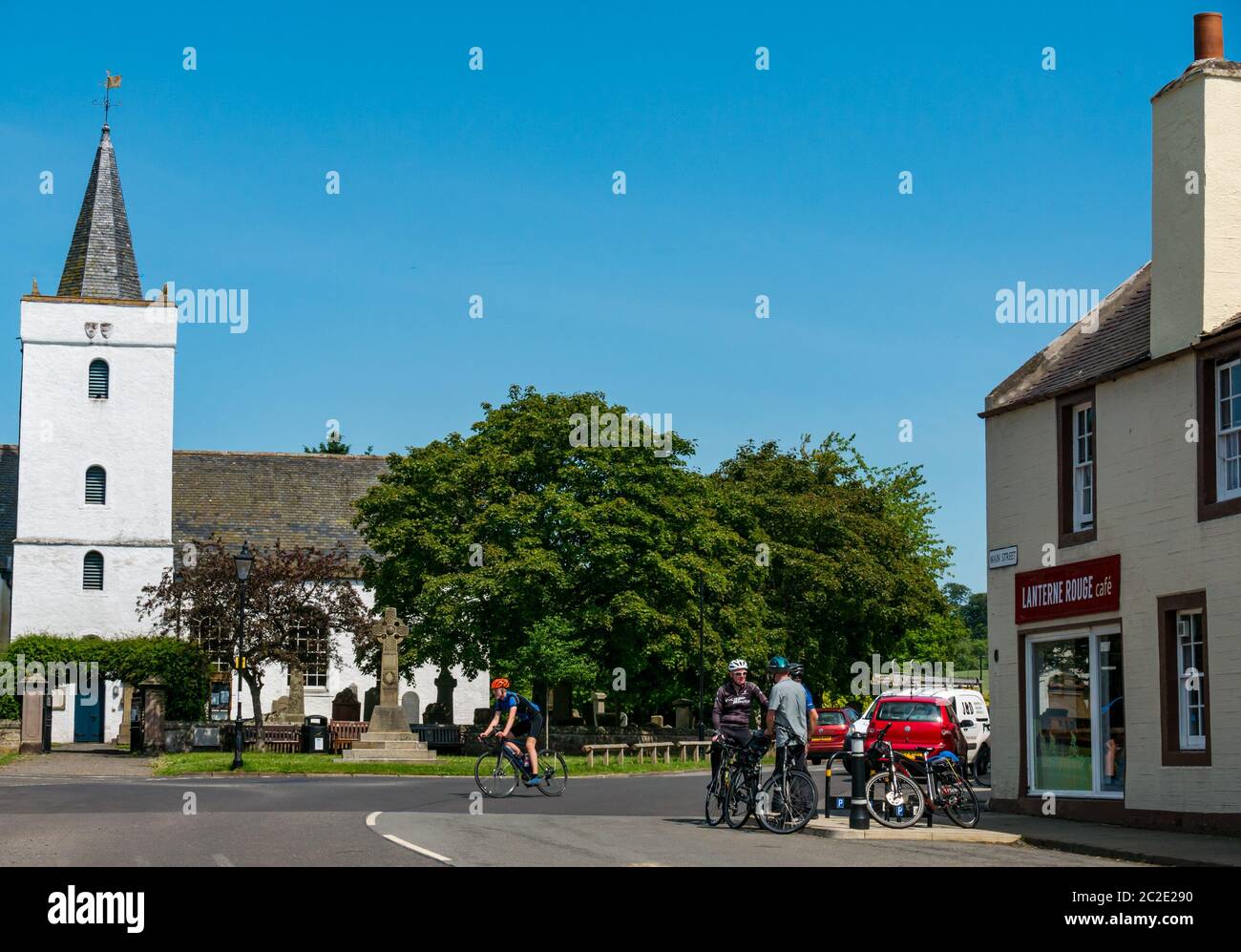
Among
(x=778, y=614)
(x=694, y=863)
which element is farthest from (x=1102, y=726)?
(x=778, y=614)

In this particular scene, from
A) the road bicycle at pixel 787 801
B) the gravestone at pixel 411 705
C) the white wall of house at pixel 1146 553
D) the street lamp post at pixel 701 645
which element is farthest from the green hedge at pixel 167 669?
the road bicycle at pixel 787 801

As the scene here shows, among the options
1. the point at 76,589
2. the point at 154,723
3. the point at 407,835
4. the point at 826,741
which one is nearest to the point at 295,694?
the point at 76,589

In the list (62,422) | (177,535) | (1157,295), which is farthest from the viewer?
(177,535)

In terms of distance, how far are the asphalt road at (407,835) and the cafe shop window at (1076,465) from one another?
6.08 m

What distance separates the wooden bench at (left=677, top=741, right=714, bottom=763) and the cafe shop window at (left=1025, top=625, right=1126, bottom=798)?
80.7 feet

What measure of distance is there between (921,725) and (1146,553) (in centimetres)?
1216

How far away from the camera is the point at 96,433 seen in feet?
214

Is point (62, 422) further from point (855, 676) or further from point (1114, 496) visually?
point (1114, 496)

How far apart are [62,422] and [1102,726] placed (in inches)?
2087

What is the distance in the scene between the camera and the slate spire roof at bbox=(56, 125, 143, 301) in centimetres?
6525

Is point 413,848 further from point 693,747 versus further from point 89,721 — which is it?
point 89,721

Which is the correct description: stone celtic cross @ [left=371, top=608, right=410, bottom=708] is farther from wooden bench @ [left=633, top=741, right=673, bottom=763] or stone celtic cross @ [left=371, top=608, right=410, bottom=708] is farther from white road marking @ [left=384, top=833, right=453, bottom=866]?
white road marking @ [left=384, top=833, right=453, bottom=866]

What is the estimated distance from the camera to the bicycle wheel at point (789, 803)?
707 inches

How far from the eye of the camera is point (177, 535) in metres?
69.3
